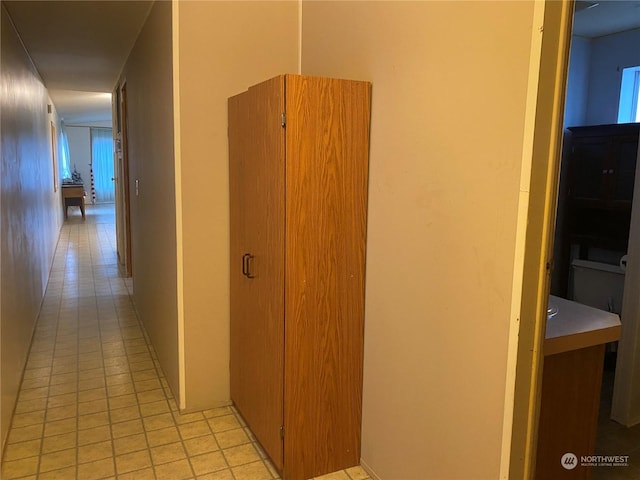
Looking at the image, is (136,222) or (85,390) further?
(136,222)

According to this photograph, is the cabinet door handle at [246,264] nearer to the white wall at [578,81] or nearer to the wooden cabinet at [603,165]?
the wooden cabinet at [603,165]

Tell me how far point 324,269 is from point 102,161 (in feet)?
50.2

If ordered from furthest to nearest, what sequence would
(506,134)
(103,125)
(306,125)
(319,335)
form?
(103,125) < (319,335) < (306,125) < (506,134)

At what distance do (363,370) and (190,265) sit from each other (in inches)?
45.1

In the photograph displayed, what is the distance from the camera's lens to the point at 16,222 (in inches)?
127

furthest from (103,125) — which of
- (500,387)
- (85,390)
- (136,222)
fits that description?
(500,387)

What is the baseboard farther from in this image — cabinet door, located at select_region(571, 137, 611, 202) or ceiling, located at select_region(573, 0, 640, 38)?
ceiling, located at select_region(573, 0, 640, 38)

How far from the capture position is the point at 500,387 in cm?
149

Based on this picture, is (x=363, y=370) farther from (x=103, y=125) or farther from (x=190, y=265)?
(x=103, y=125)

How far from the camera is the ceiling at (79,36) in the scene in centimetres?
321

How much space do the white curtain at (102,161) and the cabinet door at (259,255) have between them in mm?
14334

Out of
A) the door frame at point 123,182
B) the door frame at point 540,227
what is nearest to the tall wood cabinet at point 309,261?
the door frame at point 540,227

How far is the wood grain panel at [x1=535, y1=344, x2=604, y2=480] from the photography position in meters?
1.83

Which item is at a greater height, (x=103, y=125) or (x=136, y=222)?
(x=103, y=125)
